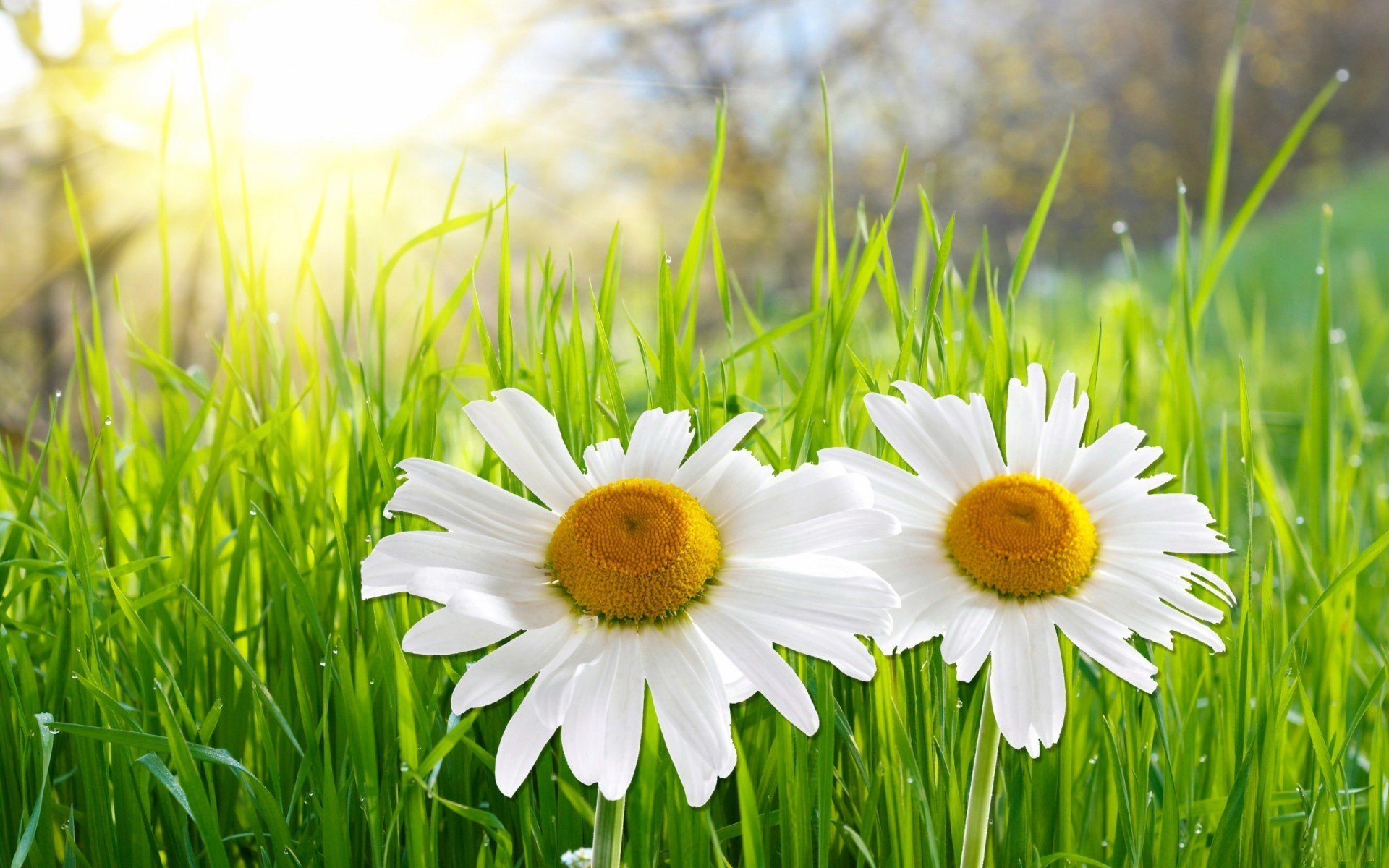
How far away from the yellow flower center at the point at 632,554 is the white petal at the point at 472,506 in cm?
2

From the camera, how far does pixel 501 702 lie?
1.68 feet

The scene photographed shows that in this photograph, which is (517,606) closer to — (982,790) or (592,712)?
(592,712)

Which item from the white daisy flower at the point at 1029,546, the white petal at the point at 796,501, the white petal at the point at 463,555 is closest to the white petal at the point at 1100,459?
the white daisy flower at the point at 1029,546

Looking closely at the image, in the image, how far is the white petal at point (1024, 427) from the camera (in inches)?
17.9

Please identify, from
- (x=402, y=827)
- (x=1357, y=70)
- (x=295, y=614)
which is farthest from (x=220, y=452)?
(x=1357, y=70)

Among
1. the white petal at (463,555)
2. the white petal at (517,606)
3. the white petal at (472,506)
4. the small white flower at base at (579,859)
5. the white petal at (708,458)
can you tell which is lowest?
the small white flower at base at (579,859)

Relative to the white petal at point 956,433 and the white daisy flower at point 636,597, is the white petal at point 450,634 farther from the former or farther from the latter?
the white petal at point 956,433

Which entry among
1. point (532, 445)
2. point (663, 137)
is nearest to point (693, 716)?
point (532, 445)

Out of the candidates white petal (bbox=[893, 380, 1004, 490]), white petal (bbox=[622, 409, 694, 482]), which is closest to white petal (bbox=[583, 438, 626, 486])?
white petal (bbox=[622, 409, 694, 482])

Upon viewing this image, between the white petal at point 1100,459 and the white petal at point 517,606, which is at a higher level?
the white petal at point 1100,459

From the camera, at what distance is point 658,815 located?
513mm

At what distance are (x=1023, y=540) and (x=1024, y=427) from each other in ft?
0.23

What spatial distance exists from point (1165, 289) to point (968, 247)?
3598mm

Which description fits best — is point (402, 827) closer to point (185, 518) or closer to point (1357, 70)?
point (185, 518)
